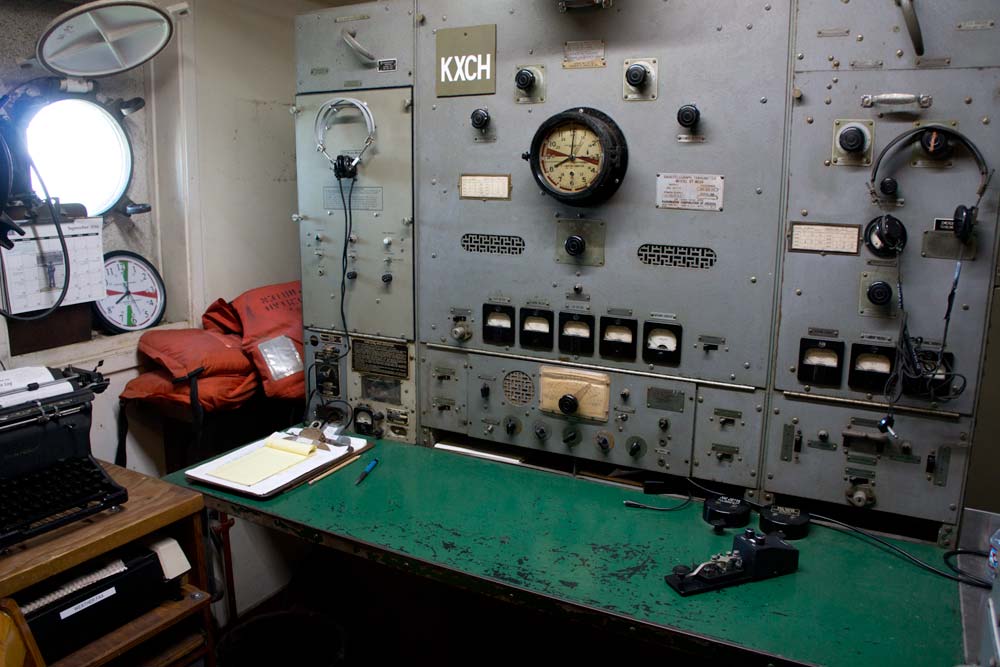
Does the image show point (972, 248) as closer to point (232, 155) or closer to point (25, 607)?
point (25, 607)

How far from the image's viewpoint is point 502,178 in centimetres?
215

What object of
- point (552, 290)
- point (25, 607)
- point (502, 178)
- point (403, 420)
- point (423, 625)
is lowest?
point (423, 625)

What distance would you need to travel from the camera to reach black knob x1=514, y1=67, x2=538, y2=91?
79.2 inches

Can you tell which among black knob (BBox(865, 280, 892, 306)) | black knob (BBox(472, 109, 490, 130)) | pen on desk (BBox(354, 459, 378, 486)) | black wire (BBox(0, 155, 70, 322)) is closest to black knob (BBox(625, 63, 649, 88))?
black knob (BBox(472, 109, 490, 130))

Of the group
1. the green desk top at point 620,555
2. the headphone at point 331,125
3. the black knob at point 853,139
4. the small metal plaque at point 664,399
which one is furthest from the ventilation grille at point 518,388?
the black knob at point 853,139

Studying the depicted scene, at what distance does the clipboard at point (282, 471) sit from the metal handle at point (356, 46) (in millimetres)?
1247

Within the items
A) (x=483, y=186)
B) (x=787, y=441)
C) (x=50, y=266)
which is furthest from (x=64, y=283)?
(x=787, y=441)

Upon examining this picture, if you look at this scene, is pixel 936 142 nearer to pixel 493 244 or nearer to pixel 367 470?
pixel 493 244

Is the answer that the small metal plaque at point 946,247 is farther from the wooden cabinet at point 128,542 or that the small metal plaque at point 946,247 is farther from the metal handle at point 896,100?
the wooden cabinet at point 128,542

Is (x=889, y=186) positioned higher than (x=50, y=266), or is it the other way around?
(x=889, y=186)

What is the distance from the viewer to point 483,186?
2189 millimetres

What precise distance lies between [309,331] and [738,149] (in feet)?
5.22

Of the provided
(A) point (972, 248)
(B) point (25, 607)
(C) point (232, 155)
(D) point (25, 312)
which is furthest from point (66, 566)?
(A) point (972, 248)

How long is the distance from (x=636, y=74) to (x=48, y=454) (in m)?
1.86
